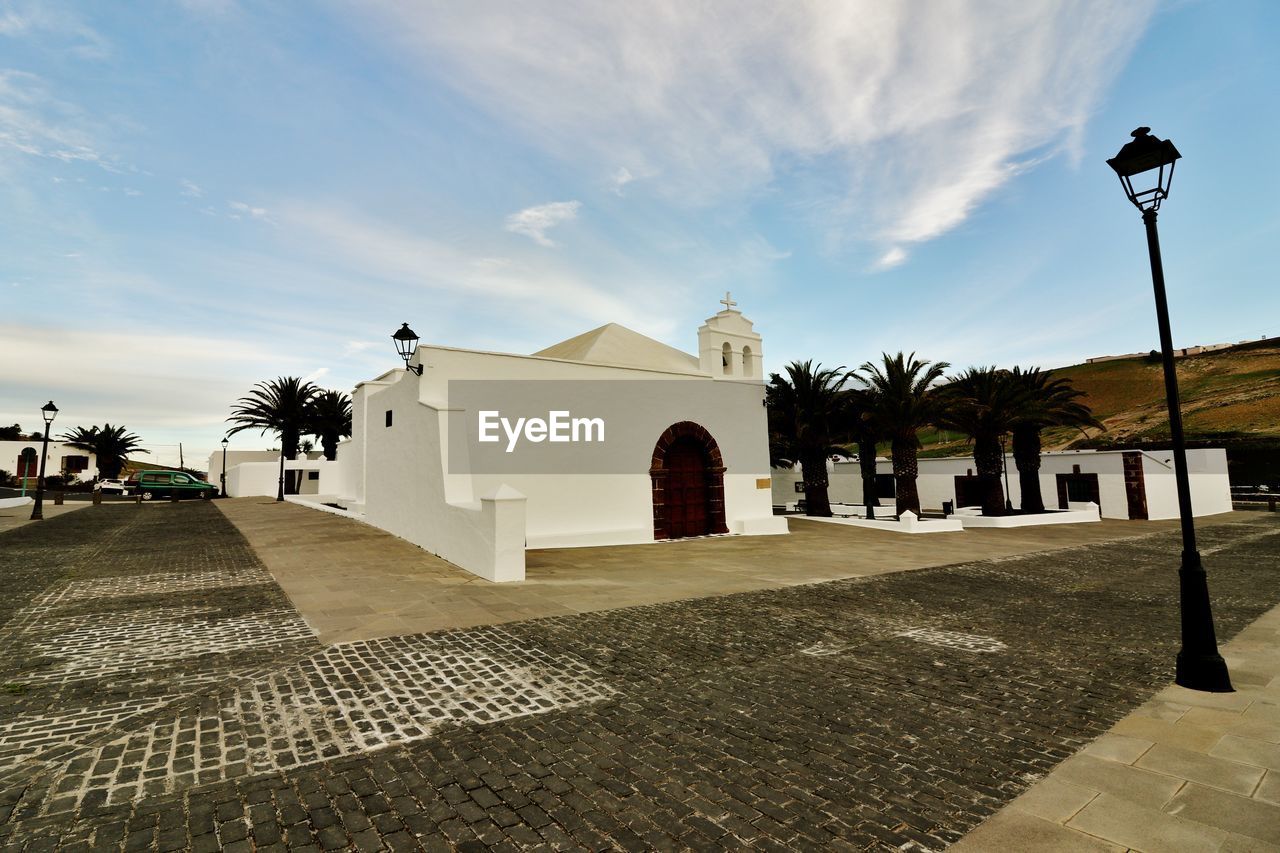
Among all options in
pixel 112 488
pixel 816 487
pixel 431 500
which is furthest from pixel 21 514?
pixel 816 487

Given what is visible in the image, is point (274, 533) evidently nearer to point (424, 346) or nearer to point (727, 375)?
point (424, 346)

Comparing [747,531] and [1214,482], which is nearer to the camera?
[747,531]

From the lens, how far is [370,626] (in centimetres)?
658

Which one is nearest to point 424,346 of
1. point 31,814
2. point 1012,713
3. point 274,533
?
point 274,533

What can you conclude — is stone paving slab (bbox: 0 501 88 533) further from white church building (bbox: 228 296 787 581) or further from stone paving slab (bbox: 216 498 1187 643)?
white church building (bbox: 228 296 787 581)

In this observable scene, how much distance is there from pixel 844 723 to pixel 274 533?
16.5 metres

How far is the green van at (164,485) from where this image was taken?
32.6 meters

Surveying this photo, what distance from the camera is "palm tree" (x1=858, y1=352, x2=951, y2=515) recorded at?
Result: 20.3m

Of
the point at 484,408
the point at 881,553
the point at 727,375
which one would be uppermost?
the point at 727,375

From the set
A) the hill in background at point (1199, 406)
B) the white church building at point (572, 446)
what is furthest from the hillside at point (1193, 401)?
the white church building at point (572, 446)

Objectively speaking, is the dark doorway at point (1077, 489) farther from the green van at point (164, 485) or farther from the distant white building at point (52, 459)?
the distant white building at point (52, 459)

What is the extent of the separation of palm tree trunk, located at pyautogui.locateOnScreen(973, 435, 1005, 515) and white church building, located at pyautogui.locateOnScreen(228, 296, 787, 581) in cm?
989

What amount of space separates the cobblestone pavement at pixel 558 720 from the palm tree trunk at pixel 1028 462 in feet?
52.7

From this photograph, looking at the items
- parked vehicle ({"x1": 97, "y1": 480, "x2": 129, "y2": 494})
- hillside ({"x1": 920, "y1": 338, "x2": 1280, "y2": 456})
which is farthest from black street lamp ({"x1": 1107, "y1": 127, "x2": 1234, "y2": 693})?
hillside ({"x1": 920, "y1": 338, "x2": 1280, "y2": 456})
